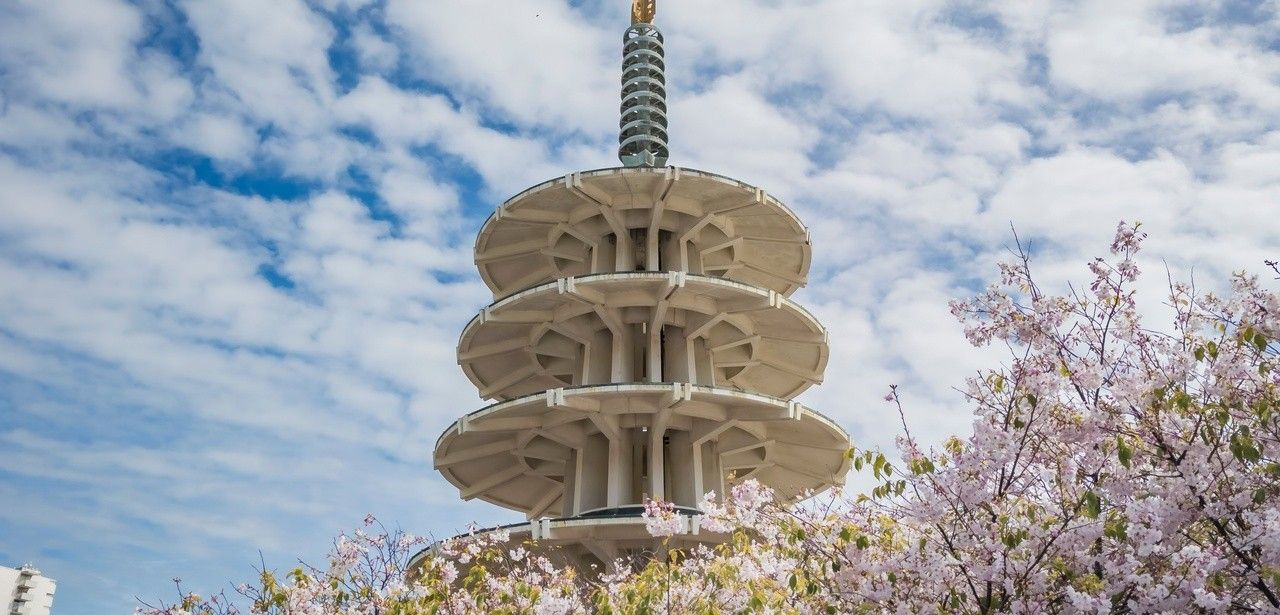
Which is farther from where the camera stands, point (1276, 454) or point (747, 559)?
point (747, 559)

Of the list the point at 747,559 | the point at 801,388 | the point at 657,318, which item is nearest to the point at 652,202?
the point at 657,318

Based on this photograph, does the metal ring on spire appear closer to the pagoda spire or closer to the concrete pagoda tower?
the pagoda spire

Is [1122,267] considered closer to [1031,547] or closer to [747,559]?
[1031,547]

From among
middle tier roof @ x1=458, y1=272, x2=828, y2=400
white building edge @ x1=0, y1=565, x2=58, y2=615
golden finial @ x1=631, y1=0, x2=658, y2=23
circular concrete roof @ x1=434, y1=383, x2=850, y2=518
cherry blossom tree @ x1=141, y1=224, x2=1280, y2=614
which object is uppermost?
golden finial @ x1=631, y1=0, x2=658, y2=23

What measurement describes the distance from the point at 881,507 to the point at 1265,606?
4.76m

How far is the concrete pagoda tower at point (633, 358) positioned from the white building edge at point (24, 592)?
10969 centimetres

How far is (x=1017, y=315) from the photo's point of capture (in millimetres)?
Answer: 13438

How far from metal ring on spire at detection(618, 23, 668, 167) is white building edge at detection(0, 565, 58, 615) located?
112 metres

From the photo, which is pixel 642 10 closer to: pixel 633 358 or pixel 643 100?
pixel 643 100

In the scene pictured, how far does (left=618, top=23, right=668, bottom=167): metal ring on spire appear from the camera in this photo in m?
46.7

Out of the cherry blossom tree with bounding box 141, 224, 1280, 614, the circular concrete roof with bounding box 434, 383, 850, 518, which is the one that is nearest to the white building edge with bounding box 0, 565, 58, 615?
the circular concrete roof with bounding box 434, 383, 850, 518

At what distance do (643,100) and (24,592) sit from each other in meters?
117

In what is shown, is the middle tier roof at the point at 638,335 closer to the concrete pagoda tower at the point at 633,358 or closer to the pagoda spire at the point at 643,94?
the concrete pagoda tower at the point at 633,358

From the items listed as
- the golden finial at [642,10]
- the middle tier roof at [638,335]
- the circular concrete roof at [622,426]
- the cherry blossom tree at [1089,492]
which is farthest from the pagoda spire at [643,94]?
the cherry blossom tree at [1089,492]
